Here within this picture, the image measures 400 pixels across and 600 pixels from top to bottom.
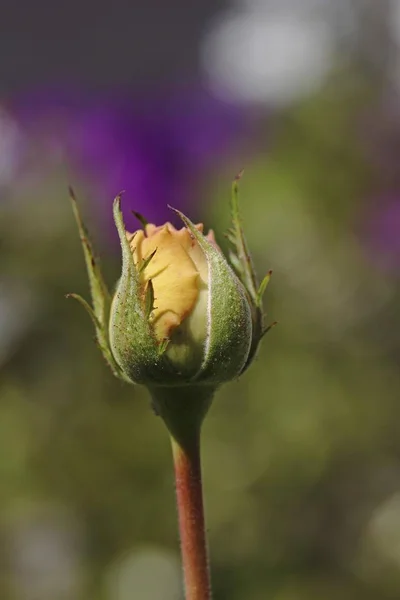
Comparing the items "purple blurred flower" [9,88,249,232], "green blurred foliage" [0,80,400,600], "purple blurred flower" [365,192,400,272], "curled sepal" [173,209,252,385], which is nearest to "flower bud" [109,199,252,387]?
"curled sepal" [173,209,252,385]

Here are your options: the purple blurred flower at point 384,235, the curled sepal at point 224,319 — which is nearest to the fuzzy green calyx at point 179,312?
the curled sepal at point 224,319

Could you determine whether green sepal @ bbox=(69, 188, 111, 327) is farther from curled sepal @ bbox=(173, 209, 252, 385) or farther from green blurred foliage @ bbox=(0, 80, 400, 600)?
green blurred foliage @ bbox=(0, 80, 400, 600)


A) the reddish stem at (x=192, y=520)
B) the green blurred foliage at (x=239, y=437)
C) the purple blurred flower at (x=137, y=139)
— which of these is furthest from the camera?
the purple blurred flower at (x=137, y=139)

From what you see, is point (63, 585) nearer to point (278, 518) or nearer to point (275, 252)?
point (278, 518)

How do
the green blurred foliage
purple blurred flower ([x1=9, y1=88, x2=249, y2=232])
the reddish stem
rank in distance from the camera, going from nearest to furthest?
the reddish stem, the green blurred foliage, purple blurred flower ([x1=9, y1=88, x2=249, y2=232])

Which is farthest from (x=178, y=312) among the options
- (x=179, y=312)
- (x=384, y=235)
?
(x=384, y=235)

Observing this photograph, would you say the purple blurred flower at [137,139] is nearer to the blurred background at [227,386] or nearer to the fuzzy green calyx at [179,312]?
the blurred background at [227,386]
